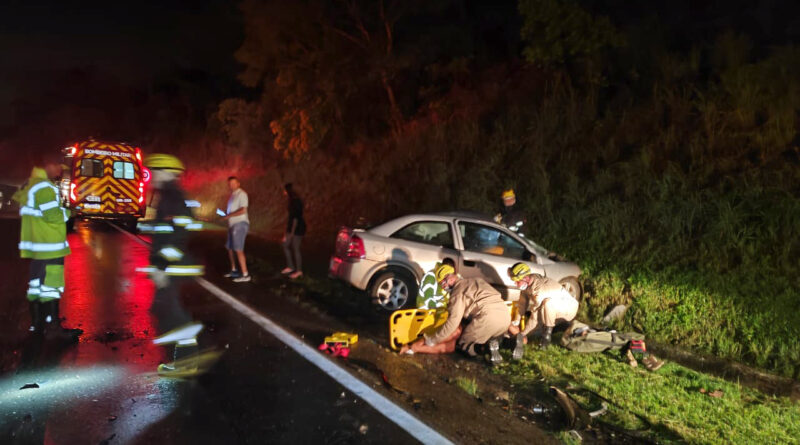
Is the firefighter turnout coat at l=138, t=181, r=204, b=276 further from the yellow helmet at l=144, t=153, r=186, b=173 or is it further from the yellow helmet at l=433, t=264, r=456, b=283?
the yellow helmet at l=433, t=264, r=456, b=283

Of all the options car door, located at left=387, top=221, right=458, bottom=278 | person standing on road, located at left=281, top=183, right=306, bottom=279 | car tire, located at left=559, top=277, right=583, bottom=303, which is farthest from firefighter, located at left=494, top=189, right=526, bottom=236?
person standing on road, located at left=281, top=183, right=306, bottom=279

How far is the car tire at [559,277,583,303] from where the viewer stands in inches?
318

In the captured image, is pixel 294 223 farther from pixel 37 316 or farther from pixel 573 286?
pixel 573 286

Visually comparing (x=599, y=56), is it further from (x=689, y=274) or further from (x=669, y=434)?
(x=669, y=434)

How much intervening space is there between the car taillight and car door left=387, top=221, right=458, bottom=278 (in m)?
0.37

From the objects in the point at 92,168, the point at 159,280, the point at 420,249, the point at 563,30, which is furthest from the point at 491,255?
the point at 92,168

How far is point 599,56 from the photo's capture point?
45.2ft

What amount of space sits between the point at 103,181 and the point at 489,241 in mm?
11829

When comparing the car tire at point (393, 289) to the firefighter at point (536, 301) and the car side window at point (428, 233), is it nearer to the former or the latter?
the car side window at point (428, 233)

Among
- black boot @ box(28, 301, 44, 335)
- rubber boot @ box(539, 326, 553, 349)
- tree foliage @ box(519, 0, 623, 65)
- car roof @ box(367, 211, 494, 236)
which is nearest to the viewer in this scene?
black boot @ box(28, 301, 44, 335)

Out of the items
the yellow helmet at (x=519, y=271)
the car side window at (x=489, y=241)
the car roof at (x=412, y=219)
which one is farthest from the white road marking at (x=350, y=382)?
the car side window at (x=489, y=241)

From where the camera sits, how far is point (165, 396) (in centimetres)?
474

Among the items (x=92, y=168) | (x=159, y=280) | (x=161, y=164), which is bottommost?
(x=159, y=280)

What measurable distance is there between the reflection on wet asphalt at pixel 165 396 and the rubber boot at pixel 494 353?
1827mm
